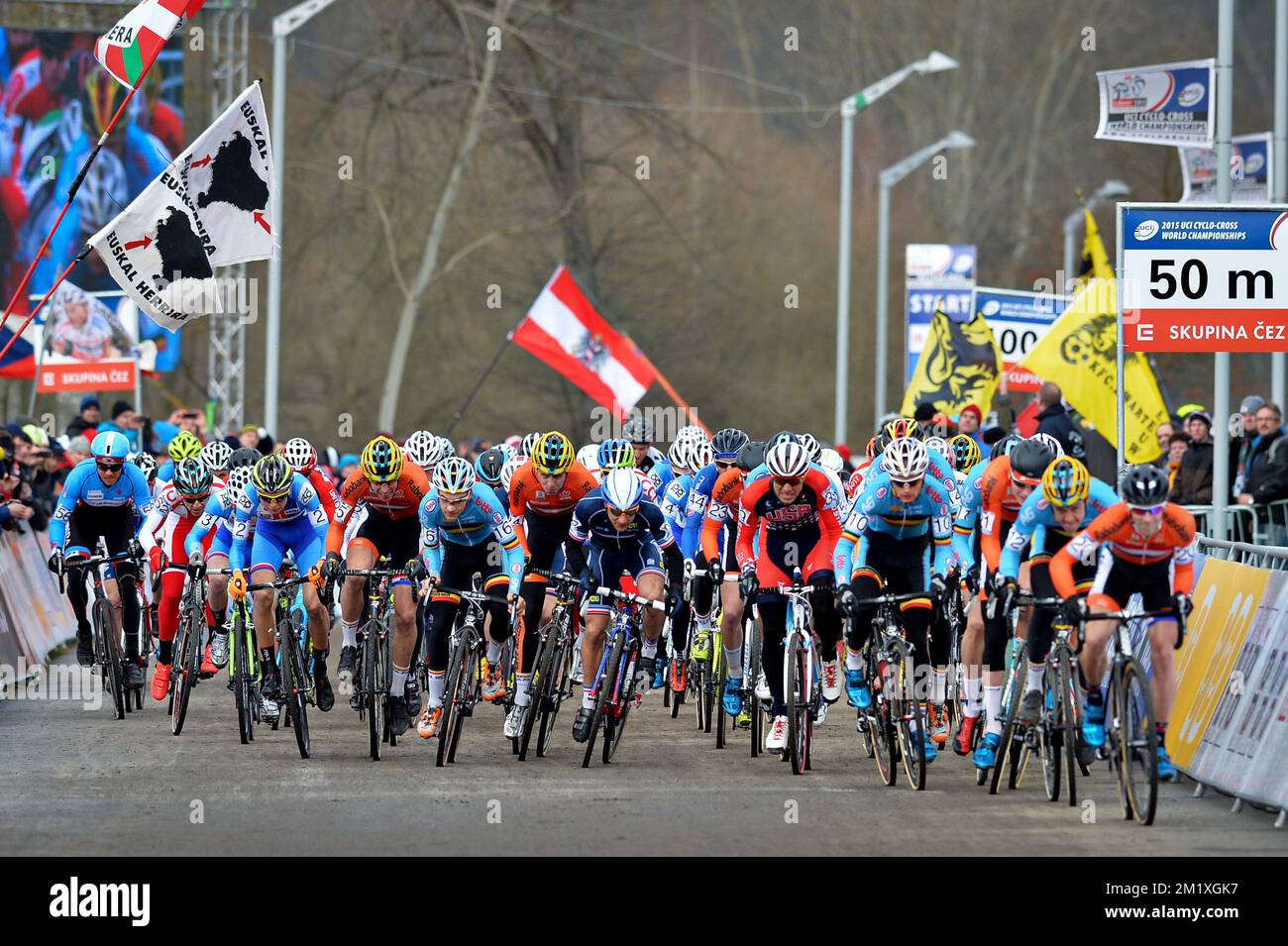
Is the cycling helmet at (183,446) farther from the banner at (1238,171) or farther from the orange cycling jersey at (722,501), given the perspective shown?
the banner at (1238,171)

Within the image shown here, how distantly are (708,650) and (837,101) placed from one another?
39401mm

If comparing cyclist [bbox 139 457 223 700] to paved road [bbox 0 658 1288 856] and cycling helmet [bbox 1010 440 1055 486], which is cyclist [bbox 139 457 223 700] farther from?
cycling helmet [bbox 1010 440 1055 486]

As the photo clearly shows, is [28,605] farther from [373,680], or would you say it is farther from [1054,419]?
[1054,419]

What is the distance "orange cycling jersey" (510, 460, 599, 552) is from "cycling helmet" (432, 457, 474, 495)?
0.57 metres

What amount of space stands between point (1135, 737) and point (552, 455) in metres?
4.30

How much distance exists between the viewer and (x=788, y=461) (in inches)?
518

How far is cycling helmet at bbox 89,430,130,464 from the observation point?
53.8 ft

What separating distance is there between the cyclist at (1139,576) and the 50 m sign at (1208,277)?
387 cm

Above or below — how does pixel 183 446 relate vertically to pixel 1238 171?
below

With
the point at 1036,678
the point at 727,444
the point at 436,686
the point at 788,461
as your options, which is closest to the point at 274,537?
the point at 436,686

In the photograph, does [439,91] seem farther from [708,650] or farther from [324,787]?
[324,787]

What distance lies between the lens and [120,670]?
15.9m

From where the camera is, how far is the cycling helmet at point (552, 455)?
13.7 meters
